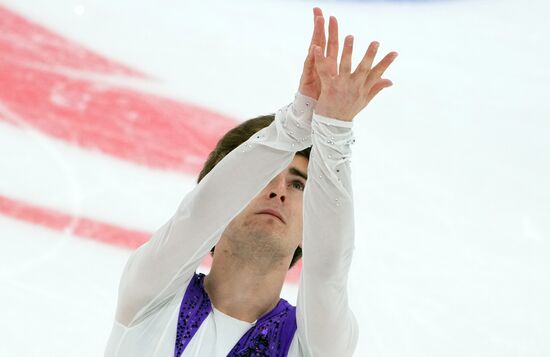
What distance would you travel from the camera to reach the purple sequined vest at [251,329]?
2410 millimetres

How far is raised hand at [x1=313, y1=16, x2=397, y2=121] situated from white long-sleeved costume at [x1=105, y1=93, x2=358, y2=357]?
0.03 metres

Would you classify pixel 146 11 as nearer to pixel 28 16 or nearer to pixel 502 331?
pixel 28 16

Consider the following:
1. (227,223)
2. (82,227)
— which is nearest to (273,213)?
(227,223)

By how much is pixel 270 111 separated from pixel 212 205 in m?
2.04

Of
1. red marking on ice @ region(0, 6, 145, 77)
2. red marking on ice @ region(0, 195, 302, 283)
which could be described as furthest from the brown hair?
red marking on ice @ region(0, 6, 145, 77)

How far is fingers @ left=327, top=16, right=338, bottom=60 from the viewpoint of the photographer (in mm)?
2111

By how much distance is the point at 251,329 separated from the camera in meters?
2.48

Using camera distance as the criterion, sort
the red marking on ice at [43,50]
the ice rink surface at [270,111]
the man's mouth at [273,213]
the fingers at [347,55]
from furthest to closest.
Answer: the red marking on ice at [43,50], the ice rink surface at [270,111], the man's mouth at [273,213], the fingers at [347,55]

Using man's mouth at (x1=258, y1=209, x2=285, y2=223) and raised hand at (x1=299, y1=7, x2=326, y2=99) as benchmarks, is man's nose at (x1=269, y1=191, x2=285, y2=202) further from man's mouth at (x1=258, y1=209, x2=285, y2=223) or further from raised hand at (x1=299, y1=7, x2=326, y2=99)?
raised hand at (x1=299, y1=7, x2=326, y2=99)

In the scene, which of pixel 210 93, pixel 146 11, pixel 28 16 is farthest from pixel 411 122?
pixel 28 16

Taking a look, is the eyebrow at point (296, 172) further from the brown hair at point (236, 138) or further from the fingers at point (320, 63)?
the fingers at point (320, 63)

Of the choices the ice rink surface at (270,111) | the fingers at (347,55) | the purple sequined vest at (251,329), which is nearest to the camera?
the fingers at (347,55)

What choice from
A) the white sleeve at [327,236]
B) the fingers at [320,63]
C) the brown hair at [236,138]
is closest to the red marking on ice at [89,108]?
the brown hair at [236,138]

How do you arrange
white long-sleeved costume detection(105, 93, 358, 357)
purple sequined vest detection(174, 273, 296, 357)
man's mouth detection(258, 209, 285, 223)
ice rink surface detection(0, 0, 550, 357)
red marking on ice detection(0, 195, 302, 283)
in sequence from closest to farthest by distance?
white long-sleeved costume detection(105, 93, 358, 357)
purple sequined vest detection(174, 273, 296, 357)
man's mouth detection(258, 209, 285, 223)
ice rink surface detection(0, 0, 550, 357)
red marking on ice detection(0, 195, 302, 283)
